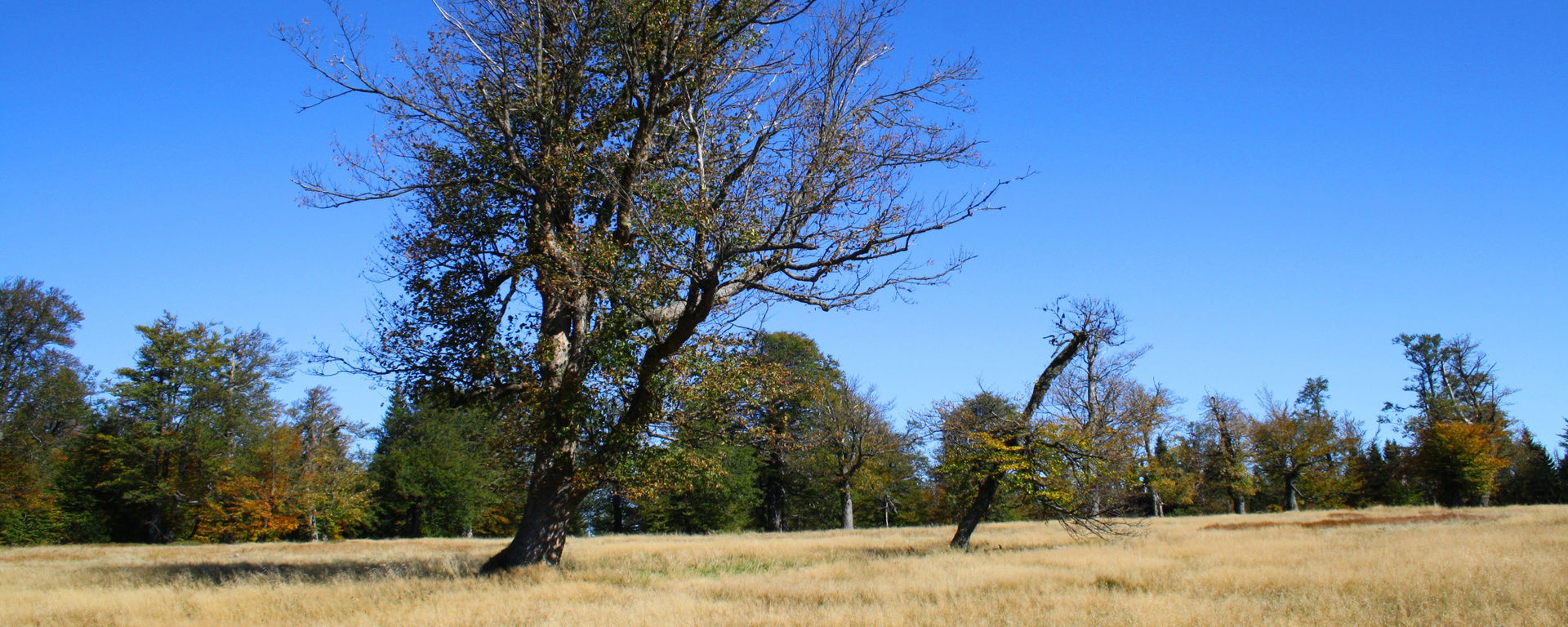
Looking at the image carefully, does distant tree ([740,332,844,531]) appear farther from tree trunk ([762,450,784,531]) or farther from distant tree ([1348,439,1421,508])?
distant tree ([1348,439,1421,508])

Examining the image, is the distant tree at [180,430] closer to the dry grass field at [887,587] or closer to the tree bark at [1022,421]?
the dry grass field at [887,587]

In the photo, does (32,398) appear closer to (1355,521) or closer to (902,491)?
(902,491)

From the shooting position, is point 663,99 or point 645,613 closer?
point 645,613

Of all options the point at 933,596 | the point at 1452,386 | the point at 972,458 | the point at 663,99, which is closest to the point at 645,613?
the point at 933,596

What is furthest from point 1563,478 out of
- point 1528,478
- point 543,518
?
point 543,518

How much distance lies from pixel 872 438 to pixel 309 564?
28.4m

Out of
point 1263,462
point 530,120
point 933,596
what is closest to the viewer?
point 933,596

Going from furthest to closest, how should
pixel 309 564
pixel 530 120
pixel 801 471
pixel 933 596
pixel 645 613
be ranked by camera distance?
pixel 801 471 < pixel 309 564 < pixel 530 120 < pixel 933 596 < pixel 645 613

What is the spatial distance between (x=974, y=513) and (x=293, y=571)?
1398cm

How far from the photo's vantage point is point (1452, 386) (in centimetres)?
5712

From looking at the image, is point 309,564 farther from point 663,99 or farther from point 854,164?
point 854,164

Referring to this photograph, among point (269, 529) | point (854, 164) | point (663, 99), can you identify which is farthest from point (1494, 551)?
point (269, 529)

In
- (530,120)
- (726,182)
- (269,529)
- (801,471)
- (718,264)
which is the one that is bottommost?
(269,529)

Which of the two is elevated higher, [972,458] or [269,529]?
[972,458]
